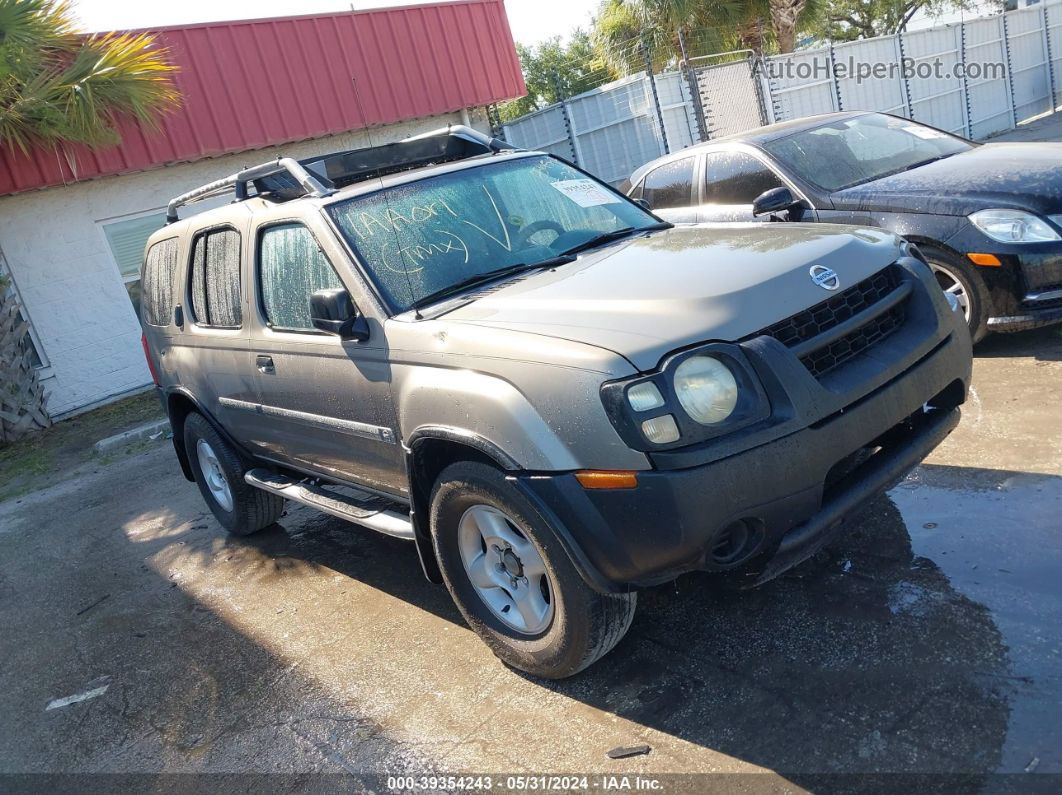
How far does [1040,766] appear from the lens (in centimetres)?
246

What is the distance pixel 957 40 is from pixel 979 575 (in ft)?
60.2

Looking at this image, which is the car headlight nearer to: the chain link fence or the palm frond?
the chain link fence

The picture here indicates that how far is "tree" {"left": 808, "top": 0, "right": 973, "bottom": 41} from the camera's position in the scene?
37188 millimetres

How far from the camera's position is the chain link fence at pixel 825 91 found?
15750mm

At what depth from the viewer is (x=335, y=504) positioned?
436 centimetres

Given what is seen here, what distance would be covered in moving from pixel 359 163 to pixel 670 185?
3204 millimetres

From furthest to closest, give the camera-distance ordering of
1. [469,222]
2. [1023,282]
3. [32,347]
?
1. [32,347]
2. [1023,282]
3. [469,222]

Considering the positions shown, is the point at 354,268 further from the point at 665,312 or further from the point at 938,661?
the point at 938,661

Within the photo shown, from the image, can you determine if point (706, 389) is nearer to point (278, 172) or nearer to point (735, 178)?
point (278, 172)

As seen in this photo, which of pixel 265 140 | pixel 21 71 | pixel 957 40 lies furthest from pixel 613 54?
pixel 21 71

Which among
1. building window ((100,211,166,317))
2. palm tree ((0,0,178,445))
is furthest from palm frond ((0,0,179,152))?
building window ((100,211,166,317))

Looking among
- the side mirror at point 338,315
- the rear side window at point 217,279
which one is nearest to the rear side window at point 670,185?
the rear side window at point 217,279

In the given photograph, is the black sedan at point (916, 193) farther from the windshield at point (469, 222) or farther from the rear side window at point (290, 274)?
the rear side window at point (290, 274)
